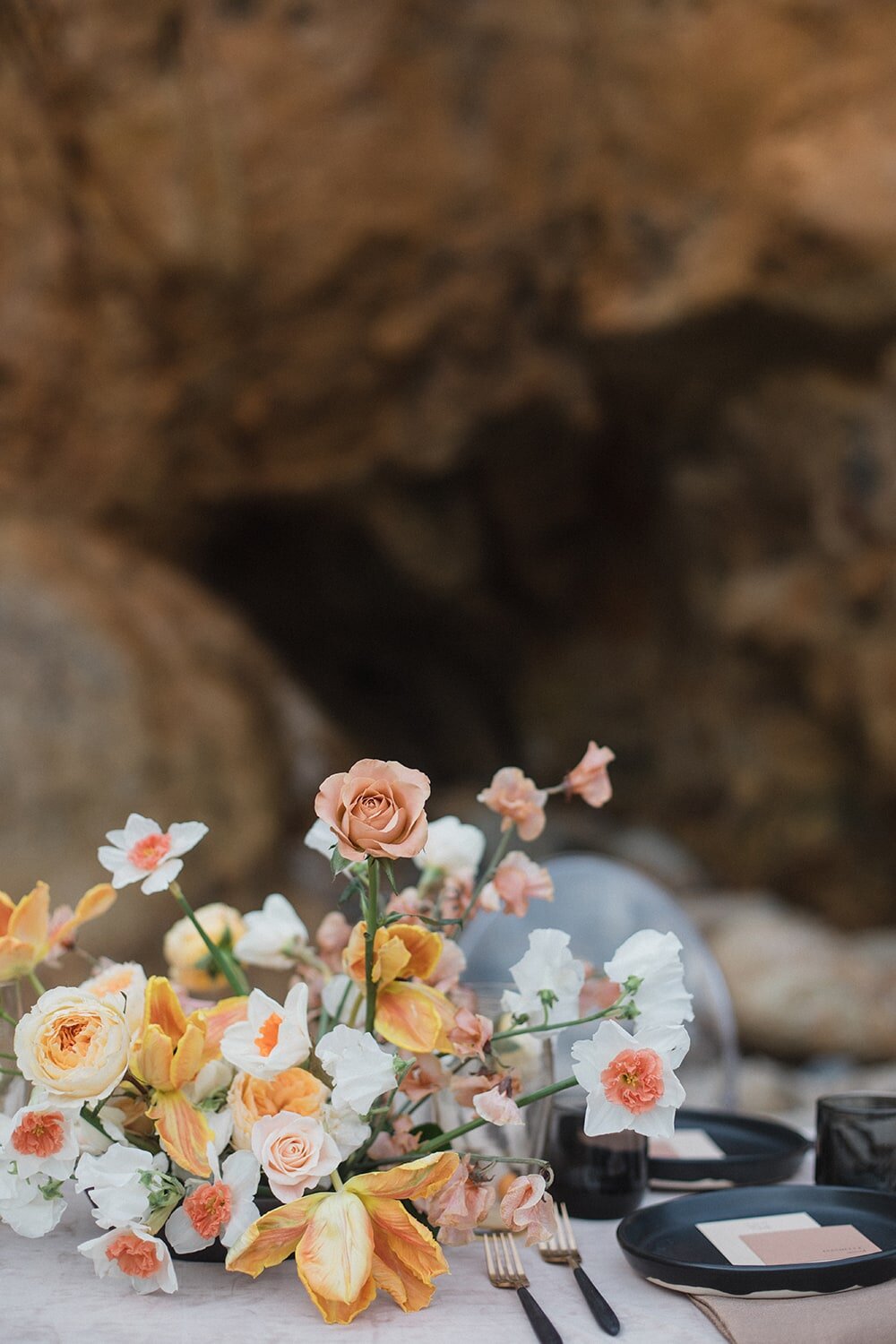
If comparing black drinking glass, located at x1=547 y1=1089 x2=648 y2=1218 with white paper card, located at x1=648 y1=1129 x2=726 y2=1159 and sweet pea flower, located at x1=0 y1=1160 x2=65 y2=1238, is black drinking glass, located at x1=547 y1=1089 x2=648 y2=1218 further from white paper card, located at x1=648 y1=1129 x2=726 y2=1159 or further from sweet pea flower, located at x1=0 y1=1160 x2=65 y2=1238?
sweet pea flower, located at x1=0 y1=1160 x2=65 y2=1238

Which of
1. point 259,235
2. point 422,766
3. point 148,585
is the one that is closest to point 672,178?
point 259,235

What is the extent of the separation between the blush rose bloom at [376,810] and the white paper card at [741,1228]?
241 millimetres

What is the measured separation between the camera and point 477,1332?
1.44 ft

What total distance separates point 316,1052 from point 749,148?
2.56 m

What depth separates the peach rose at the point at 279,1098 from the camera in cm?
46

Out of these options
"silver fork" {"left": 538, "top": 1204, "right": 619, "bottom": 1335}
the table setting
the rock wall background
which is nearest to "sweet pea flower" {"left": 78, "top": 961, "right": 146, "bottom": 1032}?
the table setting

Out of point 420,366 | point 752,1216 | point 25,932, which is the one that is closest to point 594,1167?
point 752,1216

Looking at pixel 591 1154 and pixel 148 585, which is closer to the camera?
pixel 591 1154

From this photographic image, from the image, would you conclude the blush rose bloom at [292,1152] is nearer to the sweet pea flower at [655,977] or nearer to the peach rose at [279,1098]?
the peach rose at [279,1098]

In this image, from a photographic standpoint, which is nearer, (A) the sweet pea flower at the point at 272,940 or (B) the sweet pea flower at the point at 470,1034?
(B) the sweet pea flower at the point at 470,1034

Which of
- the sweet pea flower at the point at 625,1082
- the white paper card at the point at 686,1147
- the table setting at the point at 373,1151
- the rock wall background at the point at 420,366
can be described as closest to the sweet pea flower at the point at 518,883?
the table setting at the point at 373,1151

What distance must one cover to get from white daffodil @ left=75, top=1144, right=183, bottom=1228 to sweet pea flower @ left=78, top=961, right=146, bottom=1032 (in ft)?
0.16

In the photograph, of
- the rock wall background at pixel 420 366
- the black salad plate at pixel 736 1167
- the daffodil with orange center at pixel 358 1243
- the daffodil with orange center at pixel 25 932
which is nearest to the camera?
the daffodil with orange center at pixel 358 1243

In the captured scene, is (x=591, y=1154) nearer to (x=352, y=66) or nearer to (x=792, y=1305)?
(x=792, y=1305)
